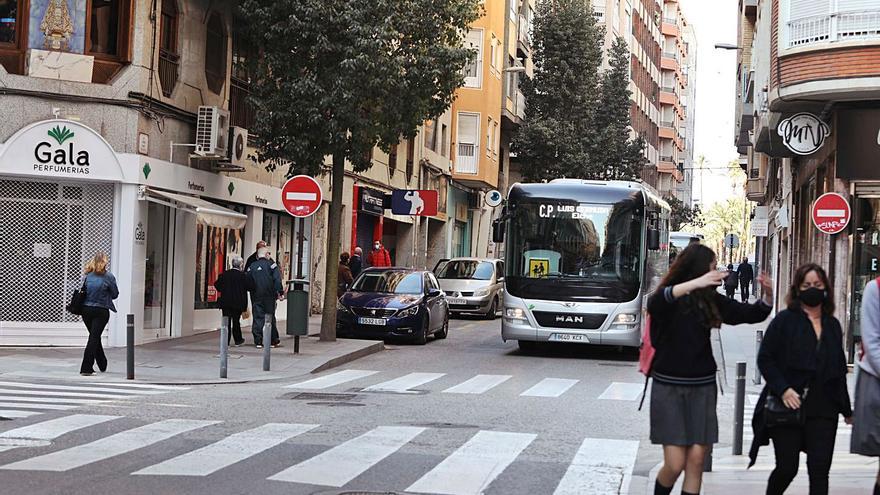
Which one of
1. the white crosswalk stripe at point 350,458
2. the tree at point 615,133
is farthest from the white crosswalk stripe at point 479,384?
the tree at point 615,133

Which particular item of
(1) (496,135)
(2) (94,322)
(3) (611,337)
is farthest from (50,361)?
(1) (496,135)

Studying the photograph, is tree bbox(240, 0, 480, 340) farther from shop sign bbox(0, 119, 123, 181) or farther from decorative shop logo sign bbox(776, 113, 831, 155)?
decorative shop logo sign bbox(776, 113, 831, 155)

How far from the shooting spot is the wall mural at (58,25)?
69.4 ft

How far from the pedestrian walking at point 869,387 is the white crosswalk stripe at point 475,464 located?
2762 mm

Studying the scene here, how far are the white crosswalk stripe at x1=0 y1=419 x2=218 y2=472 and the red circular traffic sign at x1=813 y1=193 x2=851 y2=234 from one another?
12039 millimetres

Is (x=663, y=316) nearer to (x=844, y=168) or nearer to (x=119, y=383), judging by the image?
(x=119, y=383)

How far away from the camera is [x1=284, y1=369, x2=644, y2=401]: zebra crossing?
54.9 feet

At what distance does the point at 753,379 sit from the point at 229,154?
11149 millimetres

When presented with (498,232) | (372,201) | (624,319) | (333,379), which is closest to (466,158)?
(372,201)

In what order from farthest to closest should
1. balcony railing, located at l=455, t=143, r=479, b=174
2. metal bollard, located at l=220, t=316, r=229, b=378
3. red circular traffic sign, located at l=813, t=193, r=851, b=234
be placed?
balcony railing, located at l=455, t=143, r=479, b=174, red circular traffic sign, located at l=813, t=193, r=851, b=234, metal bollard, located at l=220, t=316, r=229, b=378

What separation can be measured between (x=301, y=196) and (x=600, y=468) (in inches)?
447

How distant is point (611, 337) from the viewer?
73.5 ft

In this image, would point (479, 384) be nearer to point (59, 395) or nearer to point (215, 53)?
point (59, 395)

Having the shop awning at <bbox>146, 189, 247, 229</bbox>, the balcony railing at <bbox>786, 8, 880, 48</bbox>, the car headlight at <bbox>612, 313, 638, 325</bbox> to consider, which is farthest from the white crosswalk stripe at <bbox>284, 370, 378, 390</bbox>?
the balcony railing at <bbox>786, 8, 880, 48</bbox>
